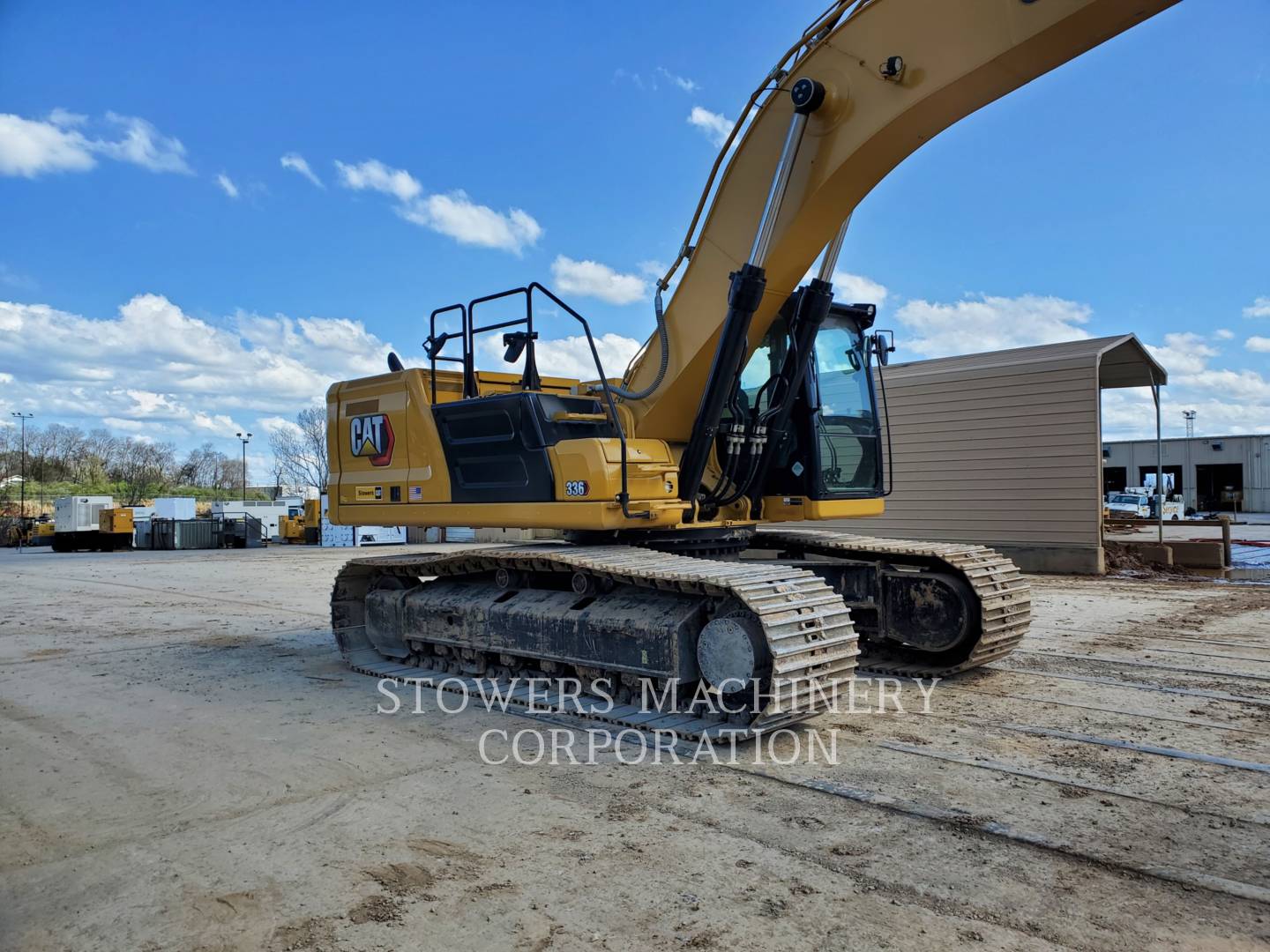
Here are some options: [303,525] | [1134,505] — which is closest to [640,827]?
[1134,505]

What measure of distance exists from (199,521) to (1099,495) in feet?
97.1

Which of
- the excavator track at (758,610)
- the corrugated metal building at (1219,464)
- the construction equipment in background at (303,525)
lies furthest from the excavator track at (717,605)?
the corrugated metal building at (1219,464)

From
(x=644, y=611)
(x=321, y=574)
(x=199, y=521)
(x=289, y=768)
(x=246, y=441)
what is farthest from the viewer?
(x=246, y=441)

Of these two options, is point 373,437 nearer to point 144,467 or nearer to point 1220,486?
point 1220,486

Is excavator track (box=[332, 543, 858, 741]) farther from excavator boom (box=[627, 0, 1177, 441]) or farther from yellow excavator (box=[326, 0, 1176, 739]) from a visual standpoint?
excavator boom (box=[627, 0, 1177, 441])

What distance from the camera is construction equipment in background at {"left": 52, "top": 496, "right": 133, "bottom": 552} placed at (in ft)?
106

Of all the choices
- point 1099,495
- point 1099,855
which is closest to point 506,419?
point 1099,855

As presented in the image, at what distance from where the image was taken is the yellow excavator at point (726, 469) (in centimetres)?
536

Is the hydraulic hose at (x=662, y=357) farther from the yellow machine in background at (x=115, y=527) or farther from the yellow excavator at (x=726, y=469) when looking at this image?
the yellow machine in background at (x=115, y=527)

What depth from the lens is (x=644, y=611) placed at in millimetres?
6094

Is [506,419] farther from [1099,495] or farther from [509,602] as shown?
[1099,495]

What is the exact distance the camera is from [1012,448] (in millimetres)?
15648

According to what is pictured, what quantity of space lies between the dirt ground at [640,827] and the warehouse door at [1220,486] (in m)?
49.0

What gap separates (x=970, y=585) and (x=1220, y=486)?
2181 inches
